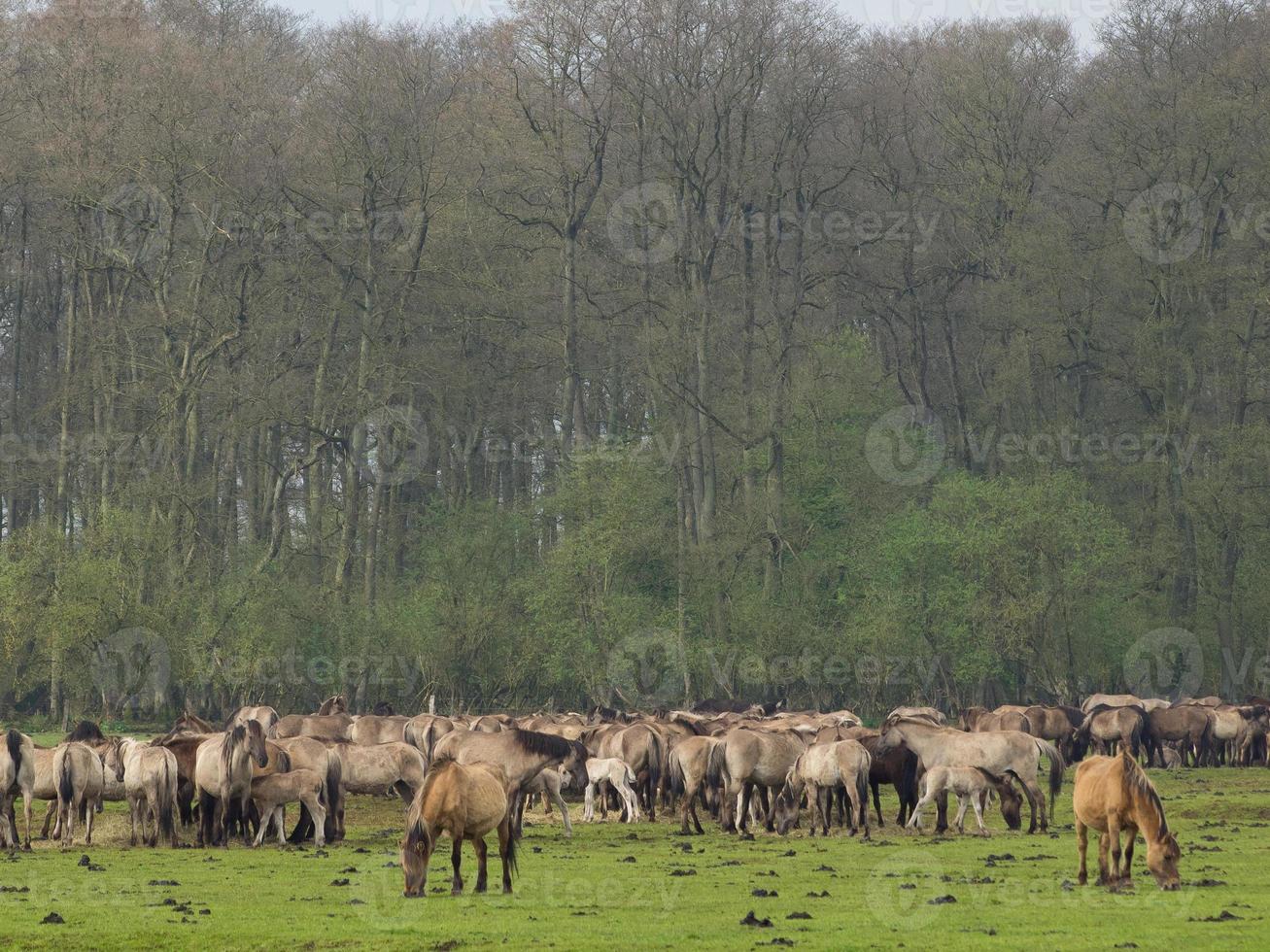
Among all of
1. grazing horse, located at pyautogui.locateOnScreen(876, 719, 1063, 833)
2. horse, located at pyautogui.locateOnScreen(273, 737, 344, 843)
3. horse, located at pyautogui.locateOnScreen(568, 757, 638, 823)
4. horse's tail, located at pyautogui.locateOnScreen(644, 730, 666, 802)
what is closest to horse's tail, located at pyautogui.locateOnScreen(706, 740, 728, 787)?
horse, located at pyautogui.locateOnScreen(568, 757, 638, 823)

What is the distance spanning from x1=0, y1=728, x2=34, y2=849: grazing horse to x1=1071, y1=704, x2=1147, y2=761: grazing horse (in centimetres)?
2485

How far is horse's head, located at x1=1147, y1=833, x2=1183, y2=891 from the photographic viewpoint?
16.3 metres

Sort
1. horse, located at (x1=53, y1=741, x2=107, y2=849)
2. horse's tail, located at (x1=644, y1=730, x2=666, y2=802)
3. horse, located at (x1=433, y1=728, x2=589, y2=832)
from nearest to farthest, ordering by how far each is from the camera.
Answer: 1. horse, located at (x1=433, y1=728, x2=589, y2=832)
2. horse, located at (x1=53, y1=741, x2=107, y2=849)
3. horse's tail, located at (x1=644, y1=730, x2=666, y2=802)

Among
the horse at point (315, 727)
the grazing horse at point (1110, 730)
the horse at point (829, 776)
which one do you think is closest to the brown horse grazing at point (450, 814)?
the horse at point (829, 776)

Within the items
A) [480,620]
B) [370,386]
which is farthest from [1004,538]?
[370,386]

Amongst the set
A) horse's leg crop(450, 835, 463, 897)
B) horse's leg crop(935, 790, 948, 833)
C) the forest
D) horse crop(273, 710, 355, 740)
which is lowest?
horse's leg crop(935, 790, 948, 833)

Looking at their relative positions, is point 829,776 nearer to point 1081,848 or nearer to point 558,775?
point 558,775

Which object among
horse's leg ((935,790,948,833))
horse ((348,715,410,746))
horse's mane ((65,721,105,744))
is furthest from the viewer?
horse ((348,715,410,746))

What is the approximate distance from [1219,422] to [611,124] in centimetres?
2236

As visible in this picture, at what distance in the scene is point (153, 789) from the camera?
76.8 ft

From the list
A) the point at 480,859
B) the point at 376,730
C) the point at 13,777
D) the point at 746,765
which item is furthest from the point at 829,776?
the point at 13,777

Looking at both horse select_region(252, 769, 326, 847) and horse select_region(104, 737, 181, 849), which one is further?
horse select_region(252, 769, 326, 847)

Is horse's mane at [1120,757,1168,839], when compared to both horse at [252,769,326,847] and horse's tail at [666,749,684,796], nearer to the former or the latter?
horse's tail at [666,749,684,796]

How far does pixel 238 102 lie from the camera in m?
50.3
